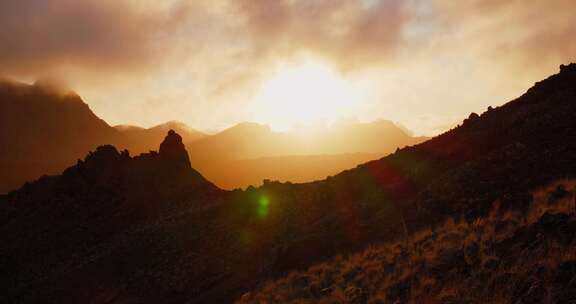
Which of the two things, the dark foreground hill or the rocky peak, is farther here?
the rocky peak

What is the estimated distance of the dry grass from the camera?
9750 mm

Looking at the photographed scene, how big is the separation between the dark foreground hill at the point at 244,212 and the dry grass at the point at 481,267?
133 inches

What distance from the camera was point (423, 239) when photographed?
18.9 meters

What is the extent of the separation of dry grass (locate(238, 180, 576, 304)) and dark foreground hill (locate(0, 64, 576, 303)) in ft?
11.1

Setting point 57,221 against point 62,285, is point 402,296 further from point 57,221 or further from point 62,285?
point 57,221

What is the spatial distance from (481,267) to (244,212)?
34.1m

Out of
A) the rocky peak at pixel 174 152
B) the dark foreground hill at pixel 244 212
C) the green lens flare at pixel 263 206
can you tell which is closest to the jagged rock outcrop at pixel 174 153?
the rocky peak at pixel 174 152

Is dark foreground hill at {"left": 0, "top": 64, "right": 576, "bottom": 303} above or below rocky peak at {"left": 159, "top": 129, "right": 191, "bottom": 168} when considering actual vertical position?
below

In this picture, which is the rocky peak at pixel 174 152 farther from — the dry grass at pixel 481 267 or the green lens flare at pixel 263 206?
the dry grass at pixel 481 267

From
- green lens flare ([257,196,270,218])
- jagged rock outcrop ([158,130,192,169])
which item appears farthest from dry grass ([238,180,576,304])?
jagged rock outcrop ([158,130,192,169])

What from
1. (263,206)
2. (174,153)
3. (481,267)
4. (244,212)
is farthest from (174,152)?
(481,267)

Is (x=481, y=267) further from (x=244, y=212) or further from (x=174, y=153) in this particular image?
(x=174, y=153)

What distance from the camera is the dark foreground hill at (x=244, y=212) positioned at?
29.0m

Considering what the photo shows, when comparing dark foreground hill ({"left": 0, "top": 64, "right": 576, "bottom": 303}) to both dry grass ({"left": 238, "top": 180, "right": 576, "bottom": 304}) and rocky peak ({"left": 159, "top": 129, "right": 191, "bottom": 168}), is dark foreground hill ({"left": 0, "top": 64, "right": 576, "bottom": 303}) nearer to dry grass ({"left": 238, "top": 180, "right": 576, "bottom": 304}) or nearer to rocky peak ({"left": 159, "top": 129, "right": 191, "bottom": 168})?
rocky peak ({"left": 159, "top": 129, "right": 191, "bottom": 168})
